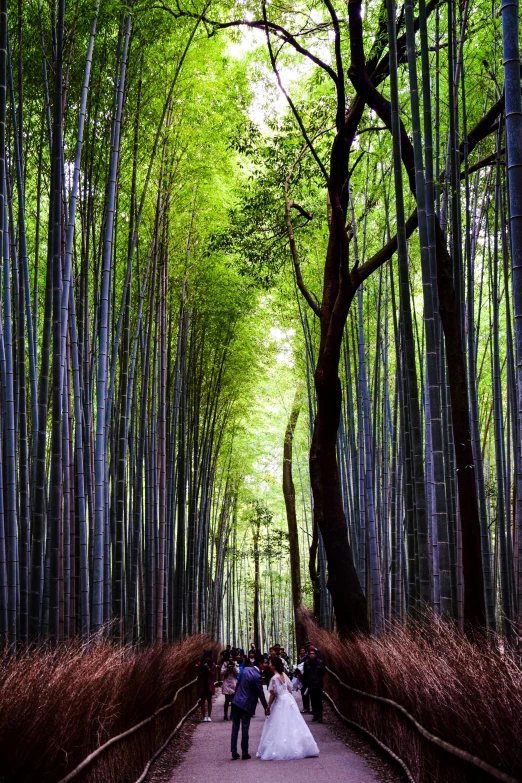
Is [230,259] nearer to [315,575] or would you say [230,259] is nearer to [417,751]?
[315,575]

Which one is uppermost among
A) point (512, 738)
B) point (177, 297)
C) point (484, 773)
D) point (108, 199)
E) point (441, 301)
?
point (177, 297)

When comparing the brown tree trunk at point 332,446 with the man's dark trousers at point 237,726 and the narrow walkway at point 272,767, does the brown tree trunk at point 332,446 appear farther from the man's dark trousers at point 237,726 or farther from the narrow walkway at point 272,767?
the man's dark trousers at point 237,726

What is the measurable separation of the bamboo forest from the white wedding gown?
1.50ft

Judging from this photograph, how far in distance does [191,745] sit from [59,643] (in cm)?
245

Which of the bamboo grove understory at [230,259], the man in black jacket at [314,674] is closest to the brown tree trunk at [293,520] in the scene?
the bamboo grove understory at [230,259]

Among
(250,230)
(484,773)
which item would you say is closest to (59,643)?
(484,773)

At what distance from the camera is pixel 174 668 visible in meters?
6.45

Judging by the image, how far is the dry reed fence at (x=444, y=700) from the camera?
231 centimetres

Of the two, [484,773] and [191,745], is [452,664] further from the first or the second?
[191,745]

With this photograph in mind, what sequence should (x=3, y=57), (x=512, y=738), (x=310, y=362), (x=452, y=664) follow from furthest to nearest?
(x=310, y=362)
(x=3, y=57)
(x=452, y=664)
(x=512, y=738)

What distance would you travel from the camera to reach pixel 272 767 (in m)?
5.19

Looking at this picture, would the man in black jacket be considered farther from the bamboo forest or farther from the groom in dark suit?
the groom in dark suit

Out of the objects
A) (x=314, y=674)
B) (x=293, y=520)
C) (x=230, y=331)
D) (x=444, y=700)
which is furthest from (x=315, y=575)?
(x=444, y=700)

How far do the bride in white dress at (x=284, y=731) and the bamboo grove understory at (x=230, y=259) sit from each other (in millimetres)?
1244
